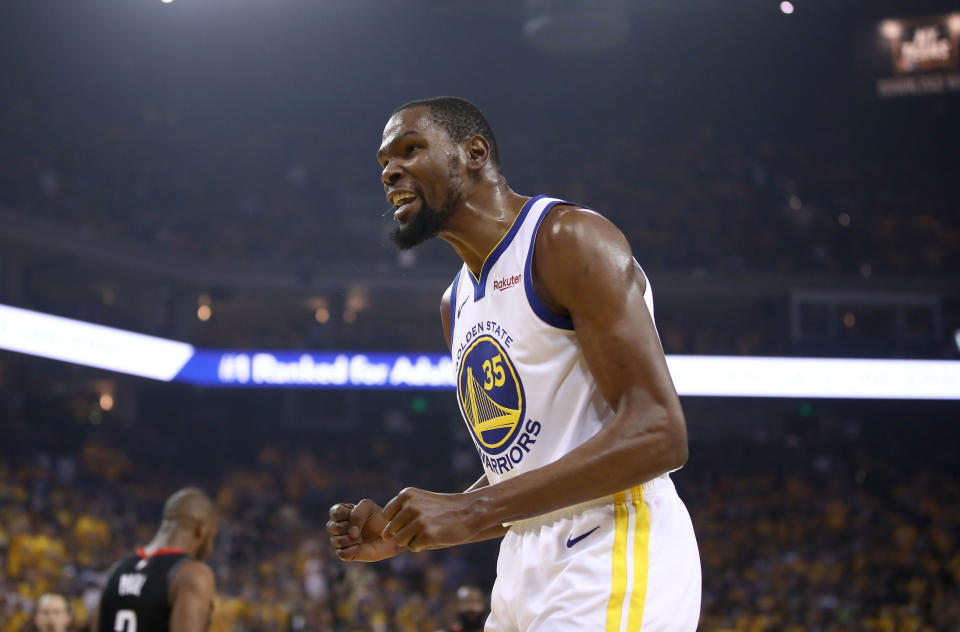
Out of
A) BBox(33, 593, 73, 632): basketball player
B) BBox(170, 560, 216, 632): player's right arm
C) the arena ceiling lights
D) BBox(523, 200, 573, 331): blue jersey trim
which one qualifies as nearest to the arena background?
the arena ceiling lights

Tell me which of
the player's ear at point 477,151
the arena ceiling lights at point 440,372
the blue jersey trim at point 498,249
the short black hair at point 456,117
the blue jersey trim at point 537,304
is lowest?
the blue jersey trim at point 537,304

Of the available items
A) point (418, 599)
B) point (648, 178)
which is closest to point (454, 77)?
point (648, 178)

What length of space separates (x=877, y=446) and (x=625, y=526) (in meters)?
18.2

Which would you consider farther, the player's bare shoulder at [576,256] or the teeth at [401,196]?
the teeth at [401,196]

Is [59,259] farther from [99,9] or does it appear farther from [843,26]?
[843,26]

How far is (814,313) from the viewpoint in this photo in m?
19.3

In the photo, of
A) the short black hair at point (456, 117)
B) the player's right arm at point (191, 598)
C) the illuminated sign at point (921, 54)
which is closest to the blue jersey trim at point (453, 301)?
the short black hair at point (456, 117)

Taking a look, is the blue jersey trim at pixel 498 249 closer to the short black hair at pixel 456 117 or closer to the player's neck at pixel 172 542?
the short black hair at pixel 456 117

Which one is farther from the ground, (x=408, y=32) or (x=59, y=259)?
(x=408, y=32)

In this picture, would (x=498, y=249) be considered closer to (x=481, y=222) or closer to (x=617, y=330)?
(x=481, y=222)

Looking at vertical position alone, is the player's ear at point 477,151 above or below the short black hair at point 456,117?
below

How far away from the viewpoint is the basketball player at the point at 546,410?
5.95ft

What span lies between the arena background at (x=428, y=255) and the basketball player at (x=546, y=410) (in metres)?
10.7

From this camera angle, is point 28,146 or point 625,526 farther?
point 28,146
